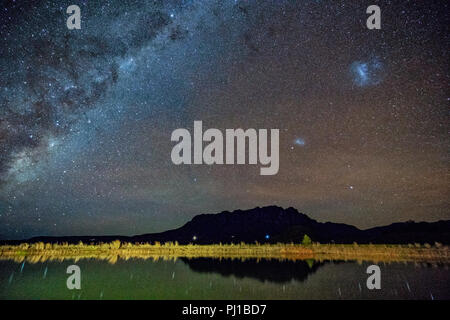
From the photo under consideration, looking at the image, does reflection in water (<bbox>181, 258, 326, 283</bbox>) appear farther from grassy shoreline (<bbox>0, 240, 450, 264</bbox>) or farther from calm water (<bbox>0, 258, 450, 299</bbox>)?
grassy shoreline (<bbox>0, 240, 450, 264</bbox>)

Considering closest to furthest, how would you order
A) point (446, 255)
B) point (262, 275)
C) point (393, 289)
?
point (393, 289), point (262, 275), point (446, 255)

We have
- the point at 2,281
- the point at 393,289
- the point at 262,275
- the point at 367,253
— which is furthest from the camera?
the point at 367,253

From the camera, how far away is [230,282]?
835 inches

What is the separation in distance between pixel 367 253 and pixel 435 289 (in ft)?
68.8

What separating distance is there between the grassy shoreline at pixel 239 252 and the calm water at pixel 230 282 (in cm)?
937

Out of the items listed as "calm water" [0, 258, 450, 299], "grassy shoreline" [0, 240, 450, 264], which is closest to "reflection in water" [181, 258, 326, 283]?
"calm water" [0, 258, 450, 299]

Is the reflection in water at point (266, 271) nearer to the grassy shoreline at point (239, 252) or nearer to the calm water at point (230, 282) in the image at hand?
the calm water at point (230, 282)

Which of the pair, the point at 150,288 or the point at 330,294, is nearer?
A: the point at 330,294

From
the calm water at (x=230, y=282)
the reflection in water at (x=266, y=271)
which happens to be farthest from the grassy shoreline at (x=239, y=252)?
the calm water at (x=230, y=282)

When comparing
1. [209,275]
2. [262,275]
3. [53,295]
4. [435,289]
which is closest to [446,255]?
[435,289]

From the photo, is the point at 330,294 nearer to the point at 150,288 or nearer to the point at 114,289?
the point at 150,288

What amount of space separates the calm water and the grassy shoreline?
30.7 ft
